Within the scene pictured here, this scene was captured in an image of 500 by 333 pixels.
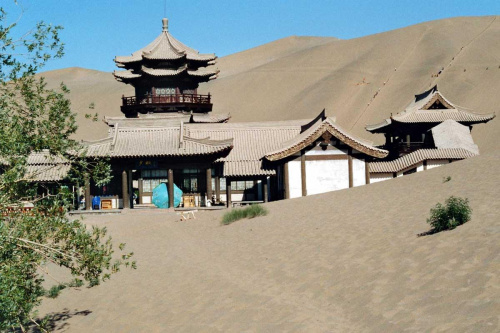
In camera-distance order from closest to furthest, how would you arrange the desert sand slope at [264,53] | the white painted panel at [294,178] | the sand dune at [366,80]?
the white painted panel at [294,178] < the sand dune at [366,80] < the desert sand slope at [264,53]

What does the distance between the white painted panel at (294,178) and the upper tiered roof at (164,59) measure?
14.4 m

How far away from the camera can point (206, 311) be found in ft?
41.4

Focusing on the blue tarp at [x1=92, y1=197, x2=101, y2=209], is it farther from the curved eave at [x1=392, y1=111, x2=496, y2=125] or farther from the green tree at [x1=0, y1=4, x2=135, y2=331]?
the green tree at [x1=0, y1=4, x2=135, y2=331]

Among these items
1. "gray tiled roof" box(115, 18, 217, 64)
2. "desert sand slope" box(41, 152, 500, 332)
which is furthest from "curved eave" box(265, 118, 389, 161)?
"gray tiled roof" box(115, 18, 217, 64)

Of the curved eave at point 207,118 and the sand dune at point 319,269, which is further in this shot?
the curved eave at point 207,118

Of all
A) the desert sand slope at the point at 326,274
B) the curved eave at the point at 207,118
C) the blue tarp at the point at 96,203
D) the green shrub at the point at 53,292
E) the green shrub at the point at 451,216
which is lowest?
the green shrub at the point at 53,292

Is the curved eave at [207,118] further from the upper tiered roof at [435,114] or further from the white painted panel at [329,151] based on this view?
the white painted panel at [329,151]

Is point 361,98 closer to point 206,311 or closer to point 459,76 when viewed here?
point 459,76

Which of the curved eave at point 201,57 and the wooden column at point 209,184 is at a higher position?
the curved eave at point 201,57

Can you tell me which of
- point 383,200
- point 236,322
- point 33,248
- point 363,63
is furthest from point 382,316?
point 363,63

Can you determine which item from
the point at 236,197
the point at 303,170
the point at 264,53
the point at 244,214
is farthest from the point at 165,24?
the point at 264,53

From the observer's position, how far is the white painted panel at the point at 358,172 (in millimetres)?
33344

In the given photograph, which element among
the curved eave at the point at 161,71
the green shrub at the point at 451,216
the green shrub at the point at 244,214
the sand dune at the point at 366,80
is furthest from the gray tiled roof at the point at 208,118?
the green shrub at the point at 451,216

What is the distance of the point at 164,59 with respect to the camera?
146ft
